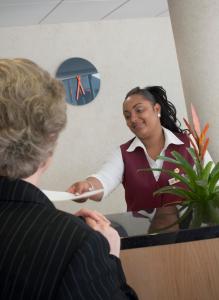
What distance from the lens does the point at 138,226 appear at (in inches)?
85.9

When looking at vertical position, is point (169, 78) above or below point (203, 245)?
above

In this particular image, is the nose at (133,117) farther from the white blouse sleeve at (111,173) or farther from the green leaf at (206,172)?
the green leaf at (206,172)

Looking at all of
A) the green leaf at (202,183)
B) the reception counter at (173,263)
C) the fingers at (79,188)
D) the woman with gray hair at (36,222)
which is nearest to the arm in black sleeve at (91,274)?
the woman with gray hair at (36,222)

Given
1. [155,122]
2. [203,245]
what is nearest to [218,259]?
[203,245]

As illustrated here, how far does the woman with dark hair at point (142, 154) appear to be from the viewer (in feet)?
10.7

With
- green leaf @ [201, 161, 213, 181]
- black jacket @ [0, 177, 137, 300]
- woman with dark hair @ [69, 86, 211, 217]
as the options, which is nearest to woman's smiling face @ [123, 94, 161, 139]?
woman with dark hair @ [69, 86, 211, 217]

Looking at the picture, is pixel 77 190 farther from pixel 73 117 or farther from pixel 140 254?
pixel 73 117

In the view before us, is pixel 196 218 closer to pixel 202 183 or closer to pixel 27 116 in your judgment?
pixel 202 183

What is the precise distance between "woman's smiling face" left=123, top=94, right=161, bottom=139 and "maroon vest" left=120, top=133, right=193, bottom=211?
125 mm

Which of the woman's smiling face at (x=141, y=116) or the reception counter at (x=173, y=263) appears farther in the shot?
the woman's smiling face at (x=141, y=116)

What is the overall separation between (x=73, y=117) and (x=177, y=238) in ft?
13.8

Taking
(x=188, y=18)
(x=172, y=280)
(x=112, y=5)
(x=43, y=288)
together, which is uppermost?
(x=112, y=5)

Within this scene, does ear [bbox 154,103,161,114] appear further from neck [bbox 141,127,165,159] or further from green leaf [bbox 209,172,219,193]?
green leaf [bbox 209,172,219,193]

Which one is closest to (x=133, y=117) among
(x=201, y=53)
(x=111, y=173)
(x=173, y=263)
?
(x=111, y=173)
